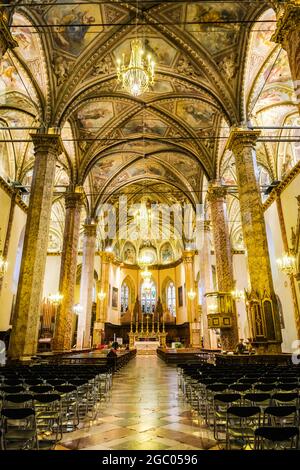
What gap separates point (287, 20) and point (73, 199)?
1323 cm

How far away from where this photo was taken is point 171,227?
32.3m

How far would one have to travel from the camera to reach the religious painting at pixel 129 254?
3534 cm

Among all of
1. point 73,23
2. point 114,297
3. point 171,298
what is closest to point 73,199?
point 73,23

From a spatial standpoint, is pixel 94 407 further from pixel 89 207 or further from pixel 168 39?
pixel 89 207

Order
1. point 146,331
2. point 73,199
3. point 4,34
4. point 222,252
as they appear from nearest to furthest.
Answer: point 4,34 → point 222,252 → point 73,199 → point 146,331

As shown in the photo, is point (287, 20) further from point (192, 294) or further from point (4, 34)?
point (192, 294)

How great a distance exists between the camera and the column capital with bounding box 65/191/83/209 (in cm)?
1731

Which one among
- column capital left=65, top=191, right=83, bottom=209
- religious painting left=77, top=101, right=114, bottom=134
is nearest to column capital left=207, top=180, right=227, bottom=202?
religious painting left=77, top=101, right=114, bottom=134

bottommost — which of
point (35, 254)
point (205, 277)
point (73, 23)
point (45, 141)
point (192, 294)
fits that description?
point (35, 254)

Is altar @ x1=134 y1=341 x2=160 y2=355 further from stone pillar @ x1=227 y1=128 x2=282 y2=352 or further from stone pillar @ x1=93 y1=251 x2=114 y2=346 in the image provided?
stone pillar @ x1=227 y1=128 x2=282 y2=352

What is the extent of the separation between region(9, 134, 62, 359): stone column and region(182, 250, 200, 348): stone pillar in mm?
18850

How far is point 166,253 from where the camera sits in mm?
36156

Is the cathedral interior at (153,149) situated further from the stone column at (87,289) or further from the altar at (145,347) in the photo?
the altar at (145,347)
